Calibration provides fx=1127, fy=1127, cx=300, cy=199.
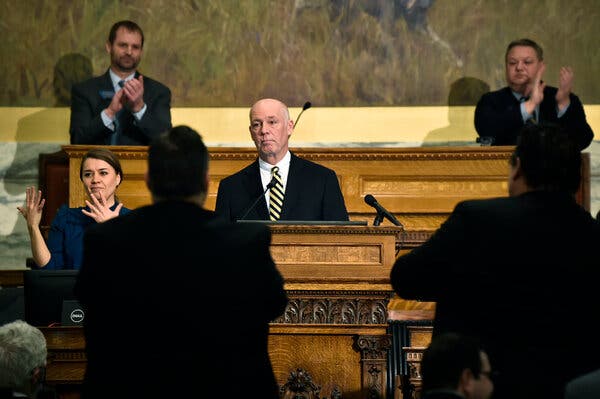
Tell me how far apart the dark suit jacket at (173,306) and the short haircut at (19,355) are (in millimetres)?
682

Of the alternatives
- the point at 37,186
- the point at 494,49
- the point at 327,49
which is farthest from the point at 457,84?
the point at 37,186

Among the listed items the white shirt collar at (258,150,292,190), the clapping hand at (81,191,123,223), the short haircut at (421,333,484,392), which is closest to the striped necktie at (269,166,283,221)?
the white shirt collar at (258,150,292,190)

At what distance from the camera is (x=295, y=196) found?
599 centimetres

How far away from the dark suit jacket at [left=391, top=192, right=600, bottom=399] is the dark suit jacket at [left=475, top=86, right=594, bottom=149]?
414 centimetres

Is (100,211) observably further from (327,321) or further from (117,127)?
(117,127)

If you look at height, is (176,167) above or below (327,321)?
above

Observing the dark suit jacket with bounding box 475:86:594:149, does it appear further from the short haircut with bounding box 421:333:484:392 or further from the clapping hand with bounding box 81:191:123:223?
the short haircut with bounding box 421:333:484:392

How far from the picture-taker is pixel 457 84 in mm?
8836

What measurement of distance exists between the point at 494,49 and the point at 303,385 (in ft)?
16.1

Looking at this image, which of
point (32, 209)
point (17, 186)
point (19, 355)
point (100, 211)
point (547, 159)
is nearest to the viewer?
point (547, 159)

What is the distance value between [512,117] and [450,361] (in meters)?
4.62

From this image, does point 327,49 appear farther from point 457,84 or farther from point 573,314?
point 573,314

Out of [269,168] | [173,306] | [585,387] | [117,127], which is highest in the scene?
[117,127]

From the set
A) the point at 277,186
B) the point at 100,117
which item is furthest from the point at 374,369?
the point at 100,117
